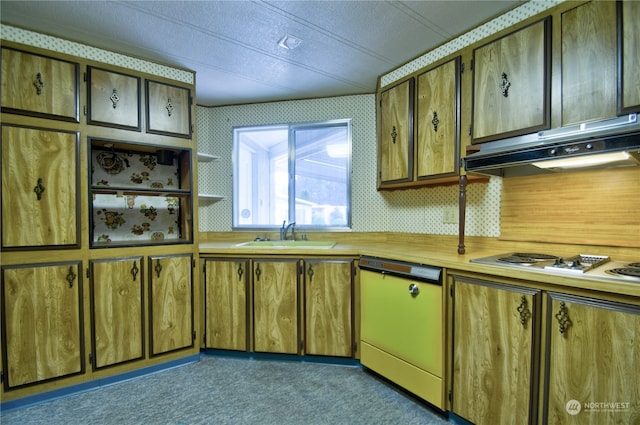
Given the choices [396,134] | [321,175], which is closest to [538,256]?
[396,134]

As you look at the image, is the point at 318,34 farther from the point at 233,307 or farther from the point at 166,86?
the point at 233,307

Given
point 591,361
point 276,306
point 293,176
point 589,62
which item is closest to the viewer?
point 591,361

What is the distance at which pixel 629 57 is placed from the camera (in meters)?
1.31

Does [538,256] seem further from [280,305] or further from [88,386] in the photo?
[88,386]

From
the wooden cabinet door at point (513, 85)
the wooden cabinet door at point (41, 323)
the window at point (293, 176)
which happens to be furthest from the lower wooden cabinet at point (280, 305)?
the wooden cabinet door at point (513, 85)

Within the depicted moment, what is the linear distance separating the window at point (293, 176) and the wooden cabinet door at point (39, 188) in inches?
54.4

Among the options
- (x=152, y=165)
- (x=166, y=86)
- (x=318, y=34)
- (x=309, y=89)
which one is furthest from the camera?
(x=309, y=89)

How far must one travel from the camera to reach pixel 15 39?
1.83m

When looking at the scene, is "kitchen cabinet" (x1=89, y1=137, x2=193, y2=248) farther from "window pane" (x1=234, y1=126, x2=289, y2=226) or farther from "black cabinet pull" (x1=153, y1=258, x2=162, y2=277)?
"window pane" (x1=234, y1=126, x2=289, y2=226)

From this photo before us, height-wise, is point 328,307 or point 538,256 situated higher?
point 538,256

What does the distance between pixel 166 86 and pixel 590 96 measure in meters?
2.67

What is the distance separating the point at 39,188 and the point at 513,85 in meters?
2.94

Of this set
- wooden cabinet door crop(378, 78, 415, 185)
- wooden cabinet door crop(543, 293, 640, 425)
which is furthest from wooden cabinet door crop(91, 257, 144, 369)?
wooden cabinet door crop(543, 293, 640, 425)

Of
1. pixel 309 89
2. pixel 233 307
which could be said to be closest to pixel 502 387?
pixel 233 307
